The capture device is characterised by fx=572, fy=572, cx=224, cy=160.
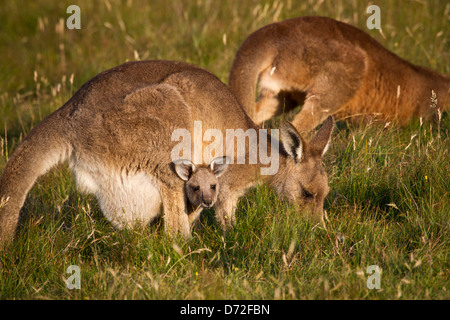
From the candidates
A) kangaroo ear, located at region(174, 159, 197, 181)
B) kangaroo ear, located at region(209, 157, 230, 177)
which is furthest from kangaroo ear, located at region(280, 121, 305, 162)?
kangaroo ear, located at region(174, 159, 197, 181)

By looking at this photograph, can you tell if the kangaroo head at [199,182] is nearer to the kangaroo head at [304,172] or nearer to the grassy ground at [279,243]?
the grassy ground at [279,243]

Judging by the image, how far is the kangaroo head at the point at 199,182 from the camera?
4.56 meters

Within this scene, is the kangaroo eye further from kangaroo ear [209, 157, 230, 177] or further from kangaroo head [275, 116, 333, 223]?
kangaroo ear [209, 157, 230, 177]

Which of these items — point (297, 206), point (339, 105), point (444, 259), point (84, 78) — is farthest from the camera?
point (84, 78)

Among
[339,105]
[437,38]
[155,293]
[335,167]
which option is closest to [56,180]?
[155,293]

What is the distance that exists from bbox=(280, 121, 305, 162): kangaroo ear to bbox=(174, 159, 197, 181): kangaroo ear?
87 cm

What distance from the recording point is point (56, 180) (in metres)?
5.63

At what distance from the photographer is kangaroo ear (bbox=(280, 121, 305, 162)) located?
16.0 ft

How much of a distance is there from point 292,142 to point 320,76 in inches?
64.7

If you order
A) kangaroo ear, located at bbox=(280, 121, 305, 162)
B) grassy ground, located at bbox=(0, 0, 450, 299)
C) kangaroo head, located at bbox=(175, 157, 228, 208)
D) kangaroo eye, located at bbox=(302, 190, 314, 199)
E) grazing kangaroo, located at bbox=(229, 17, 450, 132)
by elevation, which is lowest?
grassy ground, located at bbox=(0, 0, 450, 299)

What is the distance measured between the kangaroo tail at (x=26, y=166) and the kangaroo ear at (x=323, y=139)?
2.12m

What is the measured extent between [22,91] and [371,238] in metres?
6.41

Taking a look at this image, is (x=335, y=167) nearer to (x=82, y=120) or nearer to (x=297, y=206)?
(x=297, y=206)

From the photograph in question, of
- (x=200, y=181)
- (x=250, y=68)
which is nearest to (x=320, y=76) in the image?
(x=250, y=68)
